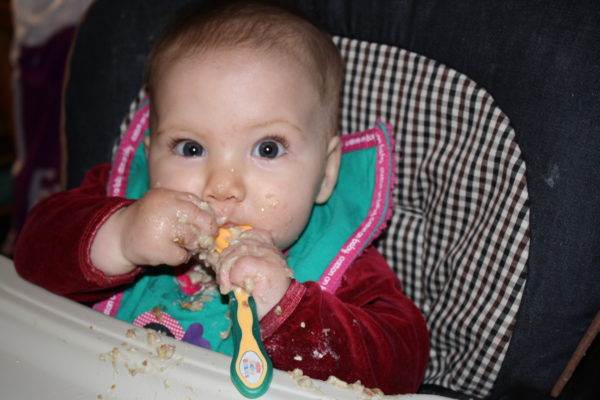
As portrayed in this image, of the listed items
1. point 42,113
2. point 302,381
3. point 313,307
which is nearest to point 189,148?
point 313,307

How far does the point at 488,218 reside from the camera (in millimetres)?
998

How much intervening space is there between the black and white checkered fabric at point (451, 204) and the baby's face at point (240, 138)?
22cm

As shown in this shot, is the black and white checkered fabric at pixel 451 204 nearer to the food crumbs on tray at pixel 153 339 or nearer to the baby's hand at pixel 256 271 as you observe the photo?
the baby's hand at pixel 256 271

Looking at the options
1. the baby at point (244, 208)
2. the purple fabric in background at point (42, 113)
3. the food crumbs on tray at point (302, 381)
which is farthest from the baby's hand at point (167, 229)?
the purple fabric in background at point (42, 113)

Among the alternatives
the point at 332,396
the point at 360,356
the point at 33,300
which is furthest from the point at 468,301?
the point at 33,300

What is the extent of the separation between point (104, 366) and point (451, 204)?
65 cm

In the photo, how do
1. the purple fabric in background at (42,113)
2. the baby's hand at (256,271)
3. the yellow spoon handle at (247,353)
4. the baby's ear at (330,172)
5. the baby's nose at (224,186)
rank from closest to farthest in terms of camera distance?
the yellow spoon handle at (247,353) → the baby's hand at (256,271) → the baby's nose at (224,186) → the baby's ear at (330,172) → the purple fabric in background at (42,113)

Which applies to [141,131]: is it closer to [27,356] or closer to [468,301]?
[27,356]

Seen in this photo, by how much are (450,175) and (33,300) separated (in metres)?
0.71

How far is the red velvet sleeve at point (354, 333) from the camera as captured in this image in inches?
32.3

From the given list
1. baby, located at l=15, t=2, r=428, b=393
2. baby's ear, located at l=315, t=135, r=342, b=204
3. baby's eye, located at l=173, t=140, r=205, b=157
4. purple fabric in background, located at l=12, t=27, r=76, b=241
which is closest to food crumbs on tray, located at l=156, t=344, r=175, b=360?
baby, located at l=15, t=2, r=428, b=393

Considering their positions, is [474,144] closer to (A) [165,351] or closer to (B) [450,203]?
(B) [450,203]

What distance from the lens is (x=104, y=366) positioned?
704 millimetres

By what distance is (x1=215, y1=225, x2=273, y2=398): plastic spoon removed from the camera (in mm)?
656
